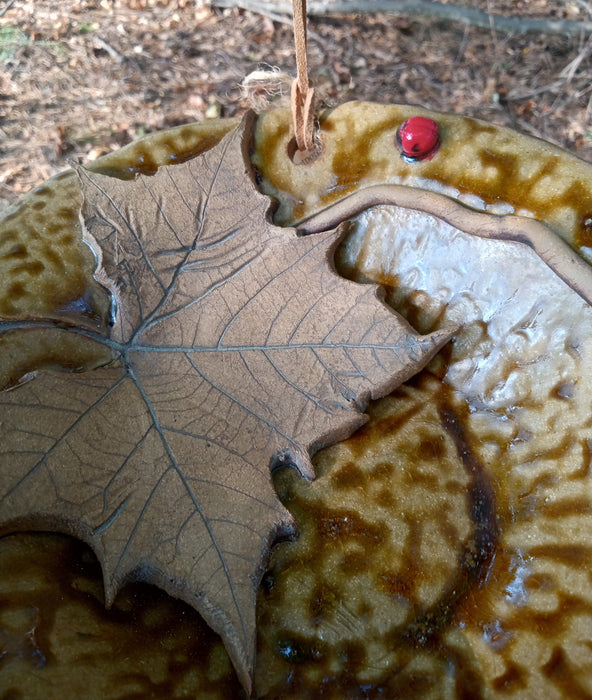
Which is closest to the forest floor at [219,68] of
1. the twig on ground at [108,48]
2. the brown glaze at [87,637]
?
the twig on ground at [108,48]

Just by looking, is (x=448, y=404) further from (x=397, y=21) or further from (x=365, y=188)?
(x=397, y=21)

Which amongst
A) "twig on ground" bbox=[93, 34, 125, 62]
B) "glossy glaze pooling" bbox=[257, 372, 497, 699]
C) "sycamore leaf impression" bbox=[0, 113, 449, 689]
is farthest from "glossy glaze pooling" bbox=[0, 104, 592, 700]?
"twig on ground" bbox=[93, 34, 125, 62]

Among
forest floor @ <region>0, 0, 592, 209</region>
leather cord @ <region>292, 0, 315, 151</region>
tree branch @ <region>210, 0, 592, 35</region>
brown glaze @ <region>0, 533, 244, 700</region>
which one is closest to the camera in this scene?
brown glaze @ <region>0, 533, 244, 700</region>

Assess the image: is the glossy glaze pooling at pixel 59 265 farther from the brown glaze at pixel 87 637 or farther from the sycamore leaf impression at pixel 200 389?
the brown glaze at pixel 87 637

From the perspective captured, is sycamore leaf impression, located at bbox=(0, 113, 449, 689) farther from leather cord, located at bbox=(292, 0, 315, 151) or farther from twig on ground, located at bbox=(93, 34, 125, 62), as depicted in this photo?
twig on ground, located at bbox=(93, 34, 125, 62)

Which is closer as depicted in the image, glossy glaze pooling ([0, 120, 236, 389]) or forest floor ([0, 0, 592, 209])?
glossy glaze pooling ([0, 120, 236, 389])

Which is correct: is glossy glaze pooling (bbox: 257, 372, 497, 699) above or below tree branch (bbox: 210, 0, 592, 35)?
below
